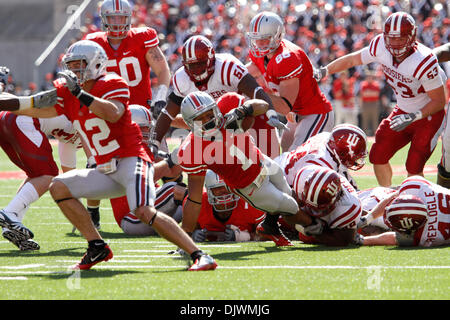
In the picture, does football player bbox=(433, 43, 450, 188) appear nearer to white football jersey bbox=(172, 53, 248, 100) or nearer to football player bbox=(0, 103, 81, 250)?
white football jersey bbox=(172, 53, 248, 100)

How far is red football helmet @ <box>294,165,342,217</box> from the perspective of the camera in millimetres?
5668

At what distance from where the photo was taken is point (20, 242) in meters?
6.08

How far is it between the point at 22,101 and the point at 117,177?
80cm

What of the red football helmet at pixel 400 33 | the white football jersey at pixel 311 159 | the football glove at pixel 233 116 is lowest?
the white football jersey at pixel 311 159

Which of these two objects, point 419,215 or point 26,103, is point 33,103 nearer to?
point 26,103

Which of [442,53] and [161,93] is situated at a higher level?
[442,53]

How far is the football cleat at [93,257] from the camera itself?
16.6 feet

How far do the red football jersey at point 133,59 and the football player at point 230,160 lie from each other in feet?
6.93

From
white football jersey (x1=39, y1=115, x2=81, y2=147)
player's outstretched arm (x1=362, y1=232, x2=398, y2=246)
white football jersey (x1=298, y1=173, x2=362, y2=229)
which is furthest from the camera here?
white football jersey (x1=39, y1=115, x2=81, y2=147)

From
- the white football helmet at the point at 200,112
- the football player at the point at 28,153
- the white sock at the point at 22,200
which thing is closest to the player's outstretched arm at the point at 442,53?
the white football helmet at the point at 200,112

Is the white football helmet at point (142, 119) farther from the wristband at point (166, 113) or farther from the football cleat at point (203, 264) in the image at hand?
the football cleat at point (203, 264)

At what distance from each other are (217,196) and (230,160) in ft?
2.37

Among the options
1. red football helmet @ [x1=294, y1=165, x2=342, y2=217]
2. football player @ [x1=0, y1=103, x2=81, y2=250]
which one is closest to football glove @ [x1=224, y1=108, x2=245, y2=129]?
red football helmet @ [x1=294, y1=165, x2=342, y2=217]

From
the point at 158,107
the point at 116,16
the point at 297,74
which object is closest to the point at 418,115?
the point at 297,74
